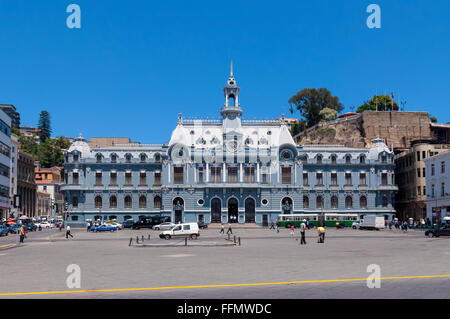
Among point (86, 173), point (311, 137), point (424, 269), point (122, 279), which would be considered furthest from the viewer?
point (311, 137)

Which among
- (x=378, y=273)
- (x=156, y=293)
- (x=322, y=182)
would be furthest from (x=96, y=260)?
(x=322, y=182)

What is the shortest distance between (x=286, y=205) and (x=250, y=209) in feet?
19.7

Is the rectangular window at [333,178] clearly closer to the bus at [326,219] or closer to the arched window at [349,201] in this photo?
the arched window at [349,201]

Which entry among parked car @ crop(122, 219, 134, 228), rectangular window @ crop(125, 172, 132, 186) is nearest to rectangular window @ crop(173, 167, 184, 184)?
rectangular window @ crop(125, 172, 132, 186)

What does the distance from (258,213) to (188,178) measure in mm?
12886

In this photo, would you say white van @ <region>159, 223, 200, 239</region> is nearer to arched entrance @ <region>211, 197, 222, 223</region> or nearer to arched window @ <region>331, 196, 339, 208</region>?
arched entrance @ <region>211, 197, 222, 223</region>

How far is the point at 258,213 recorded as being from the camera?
290 feet

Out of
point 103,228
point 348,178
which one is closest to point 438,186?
point 348,178

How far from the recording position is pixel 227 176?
8888 cm

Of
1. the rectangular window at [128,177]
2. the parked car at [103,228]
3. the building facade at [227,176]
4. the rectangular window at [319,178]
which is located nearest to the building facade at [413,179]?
the building facade at [227,176]

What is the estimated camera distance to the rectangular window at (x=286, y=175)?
295ft

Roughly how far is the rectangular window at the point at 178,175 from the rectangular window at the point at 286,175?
16717 mm

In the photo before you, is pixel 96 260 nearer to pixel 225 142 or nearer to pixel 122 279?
pixel 122 279

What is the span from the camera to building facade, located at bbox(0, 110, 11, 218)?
85.7 m
